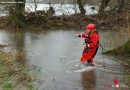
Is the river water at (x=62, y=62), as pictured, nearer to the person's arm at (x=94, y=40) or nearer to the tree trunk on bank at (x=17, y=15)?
the person's arm at (x=94, y=40)

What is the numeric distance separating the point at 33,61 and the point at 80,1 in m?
17.0

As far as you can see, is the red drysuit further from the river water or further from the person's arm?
the river water

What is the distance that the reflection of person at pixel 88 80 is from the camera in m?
9.24

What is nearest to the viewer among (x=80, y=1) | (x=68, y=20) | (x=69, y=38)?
(x=69, y=38)

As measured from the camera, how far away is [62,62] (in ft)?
40.9

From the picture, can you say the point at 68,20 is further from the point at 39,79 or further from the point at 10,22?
the point at 39,79

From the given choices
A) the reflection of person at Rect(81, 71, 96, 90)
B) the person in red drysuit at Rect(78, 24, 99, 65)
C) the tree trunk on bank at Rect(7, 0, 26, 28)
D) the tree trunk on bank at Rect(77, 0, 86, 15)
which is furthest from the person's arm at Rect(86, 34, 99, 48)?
the tree trunk on bank at Rect(77, 0, 86, 15)

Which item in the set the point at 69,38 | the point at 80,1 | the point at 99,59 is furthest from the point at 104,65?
the point at 80,1

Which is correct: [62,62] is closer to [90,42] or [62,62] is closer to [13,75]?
[90,42]

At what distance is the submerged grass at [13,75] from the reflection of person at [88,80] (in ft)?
4.15

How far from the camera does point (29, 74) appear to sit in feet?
34.3

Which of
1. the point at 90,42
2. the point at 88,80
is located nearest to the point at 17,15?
the point at 90,42

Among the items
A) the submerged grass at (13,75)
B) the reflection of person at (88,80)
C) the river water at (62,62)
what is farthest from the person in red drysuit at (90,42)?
the submerged grass at (13,75)

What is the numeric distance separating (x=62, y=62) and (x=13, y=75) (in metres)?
2.49
